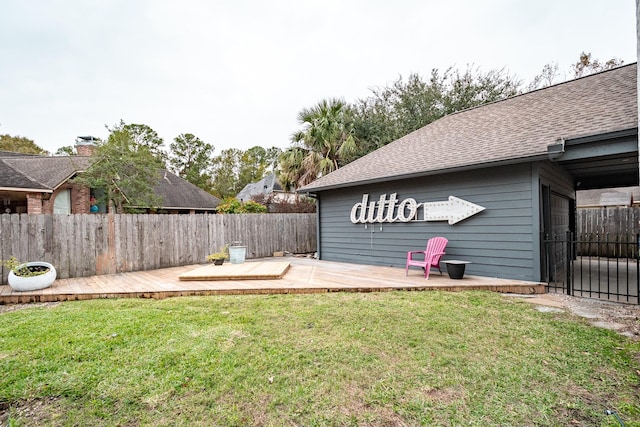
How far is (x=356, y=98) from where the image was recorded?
1873 cm

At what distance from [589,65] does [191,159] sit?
106ft

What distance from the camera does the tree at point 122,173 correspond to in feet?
41.2

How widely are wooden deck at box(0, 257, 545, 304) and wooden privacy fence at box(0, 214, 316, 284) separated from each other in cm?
49

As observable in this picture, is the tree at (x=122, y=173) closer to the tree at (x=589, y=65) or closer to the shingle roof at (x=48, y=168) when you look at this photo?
the shingle roof at (x=48, y=168)

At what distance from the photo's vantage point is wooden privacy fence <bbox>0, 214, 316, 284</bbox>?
19.0 feet

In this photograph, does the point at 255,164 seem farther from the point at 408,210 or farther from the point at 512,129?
the point at 512,129

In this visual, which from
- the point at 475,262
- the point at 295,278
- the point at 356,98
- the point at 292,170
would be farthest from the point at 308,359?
the point at 356,98

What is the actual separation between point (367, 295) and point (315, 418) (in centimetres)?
323

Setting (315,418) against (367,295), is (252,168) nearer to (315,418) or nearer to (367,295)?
(367,295)

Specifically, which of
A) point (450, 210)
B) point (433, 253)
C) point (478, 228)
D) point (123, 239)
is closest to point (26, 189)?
point (123, 239)

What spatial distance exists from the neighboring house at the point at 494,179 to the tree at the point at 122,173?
846cm

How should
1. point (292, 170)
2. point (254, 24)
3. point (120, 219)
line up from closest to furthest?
point (120, 219), point (254, 24), point (292, 170)

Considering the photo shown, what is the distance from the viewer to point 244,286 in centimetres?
540

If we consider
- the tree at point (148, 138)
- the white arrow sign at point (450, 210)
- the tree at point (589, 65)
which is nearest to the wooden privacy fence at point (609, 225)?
the white arrow sign at point (450, 210)
